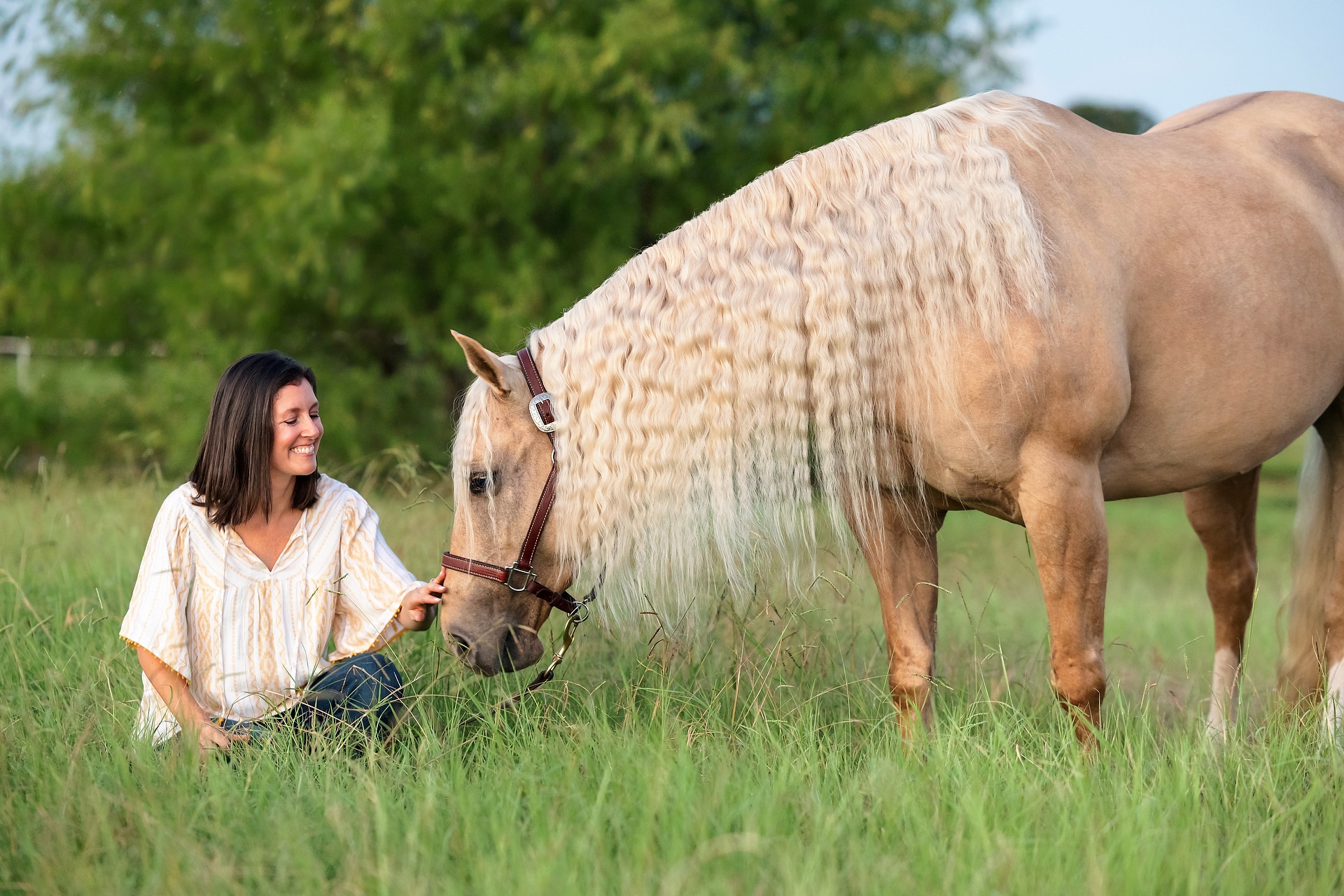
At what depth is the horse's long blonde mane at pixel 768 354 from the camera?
2613 mm

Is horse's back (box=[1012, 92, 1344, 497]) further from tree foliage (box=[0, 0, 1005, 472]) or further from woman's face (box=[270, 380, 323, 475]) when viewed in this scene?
tree foliage (box=[0, 0, 1005, 472])

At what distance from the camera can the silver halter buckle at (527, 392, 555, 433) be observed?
264 centimetres

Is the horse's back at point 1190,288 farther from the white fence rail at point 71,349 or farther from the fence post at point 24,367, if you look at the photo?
the fence post at point 24,367

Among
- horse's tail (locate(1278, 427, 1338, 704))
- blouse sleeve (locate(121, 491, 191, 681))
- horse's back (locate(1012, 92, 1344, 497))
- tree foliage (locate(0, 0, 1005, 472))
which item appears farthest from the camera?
tree foliage (locate(0, 0, 1005, 472))

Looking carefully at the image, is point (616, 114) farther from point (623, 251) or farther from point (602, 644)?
point (602, 644)

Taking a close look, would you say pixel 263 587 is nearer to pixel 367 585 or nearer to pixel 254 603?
pixel 254 603

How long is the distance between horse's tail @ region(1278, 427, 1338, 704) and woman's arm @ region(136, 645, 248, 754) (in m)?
3.21

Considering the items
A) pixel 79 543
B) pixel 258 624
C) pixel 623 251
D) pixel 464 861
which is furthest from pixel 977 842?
pixel 623 251

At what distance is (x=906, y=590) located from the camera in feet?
9.96

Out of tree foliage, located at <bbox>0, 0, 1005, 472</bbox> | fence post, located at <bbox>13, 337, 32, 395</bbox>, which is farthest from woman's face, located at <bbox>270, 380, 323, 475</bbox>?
fence post, located at <bbox>13, 337, 32, 395</bbox>

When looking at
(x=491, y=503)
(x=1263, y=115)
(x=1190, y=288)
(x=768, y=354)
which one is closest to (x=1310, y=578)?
(x=1190, y=288)

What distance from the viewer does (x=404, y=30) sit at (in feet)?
25.8

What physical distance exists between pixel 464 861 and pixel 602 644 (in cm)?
168

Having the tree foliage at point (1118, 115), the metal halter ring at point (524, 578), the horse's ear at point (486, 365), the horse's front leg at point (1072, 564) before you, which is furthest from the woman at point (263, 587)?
the tree foliage at point (1118, 115)
